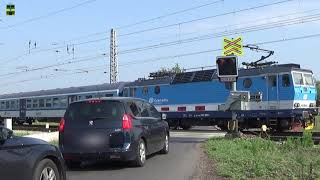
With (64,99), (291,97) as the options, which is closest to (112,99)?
(291,97)

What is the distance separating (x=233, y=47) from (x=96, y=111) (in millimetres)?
7783

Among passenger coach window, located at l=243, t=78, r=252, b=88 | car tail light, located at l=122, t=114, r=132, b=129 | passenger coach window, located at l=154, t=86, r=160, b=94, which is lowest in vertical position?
car tail light, located at l=122, t=114, r=132, b=129

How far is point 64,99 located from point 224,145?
30794 millimetres

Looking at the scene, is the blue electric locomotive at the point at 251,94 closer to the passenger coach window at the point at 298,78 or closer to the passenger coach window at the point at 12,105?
the passenger coach window at the point at 298,78

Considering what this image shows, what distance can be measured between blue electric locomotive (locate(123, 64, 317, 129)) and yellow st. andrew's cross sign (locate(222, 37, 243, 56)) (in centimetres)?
712

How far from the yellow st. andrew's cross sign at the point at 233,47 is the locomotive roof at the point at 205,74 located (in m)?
9.57

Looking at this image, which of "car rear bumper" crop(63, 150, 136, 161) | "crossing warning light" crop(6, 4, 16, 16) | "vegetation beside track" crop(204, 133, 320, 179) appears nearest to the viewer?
"vegetation beside track" crop(204, 133, 320, 179)

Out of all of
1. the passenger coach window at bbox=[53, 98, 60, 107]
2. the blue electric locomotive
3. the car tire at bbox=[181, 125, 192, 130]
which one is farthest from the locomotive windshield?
the passenger coach window at bbox=[53, 98, 60, 107]

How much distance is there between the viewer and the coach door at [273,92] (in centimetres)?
2847

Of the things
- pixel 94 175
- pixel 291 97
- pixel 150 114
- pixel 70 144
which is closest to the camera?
pixel 94 175

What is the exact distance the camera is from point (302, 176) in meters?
9.71

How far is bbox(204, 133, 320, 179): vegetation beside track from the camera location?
10.3m

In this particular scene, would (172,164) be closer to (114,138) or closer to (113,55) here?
(114,138)

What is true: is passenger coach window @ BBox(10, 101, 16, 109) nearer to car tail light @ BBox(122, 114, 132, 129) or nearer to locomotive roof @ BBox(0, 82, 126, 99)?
locomotive roof @ BBox(0, 82, 126, 99)
